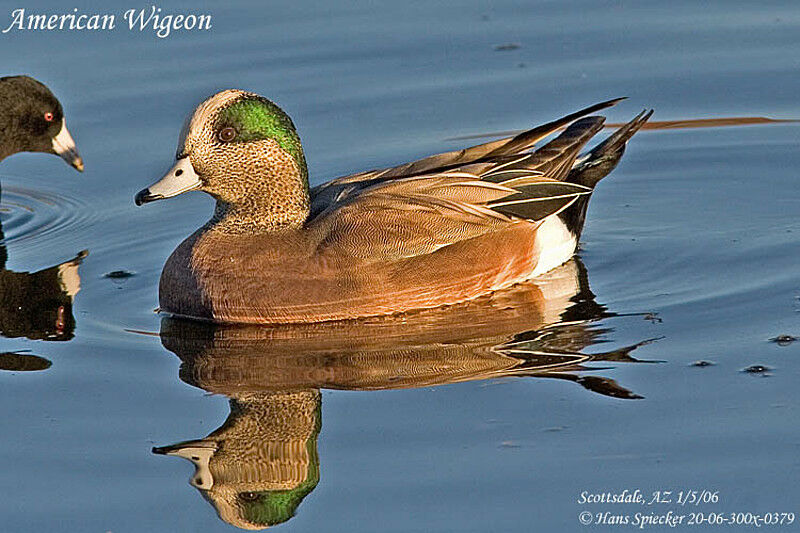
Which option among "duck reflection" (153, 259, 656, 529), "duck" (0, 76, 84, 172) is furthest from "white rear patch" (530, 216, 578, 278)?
"duck" (0, 76, 84, 172)

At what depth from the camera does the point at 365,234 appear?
8.12 metres

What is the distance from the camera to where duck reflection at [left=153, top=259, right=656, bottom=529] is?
657 cm

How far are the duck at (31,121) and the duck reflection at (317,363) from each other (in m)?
2.71

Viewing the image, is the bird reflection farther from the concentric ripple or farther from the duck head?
the duck head

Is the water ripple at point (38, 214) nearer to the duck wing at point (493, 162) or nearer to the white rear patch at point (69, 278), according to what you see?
the white rear patch at point (69, 278)

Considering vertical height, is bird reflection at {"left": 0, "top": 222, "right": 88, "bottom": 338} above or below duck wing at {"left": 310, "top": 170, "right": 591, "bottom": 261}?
below

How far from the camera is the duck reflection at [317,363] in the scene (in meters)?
6.57

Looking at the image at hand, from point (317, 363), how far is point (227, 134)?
4.51 ft

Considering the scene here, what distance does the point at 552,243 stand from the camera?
349 inches
